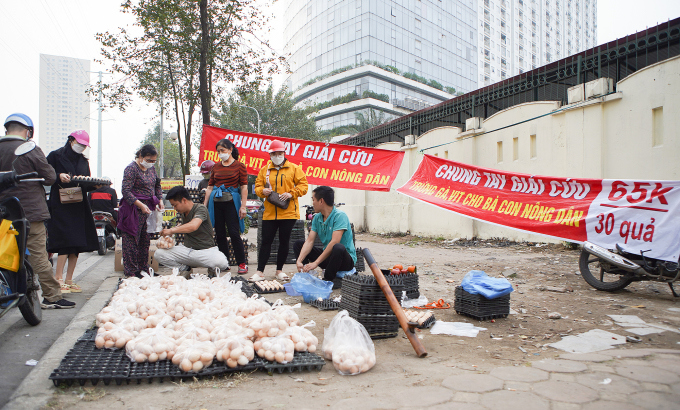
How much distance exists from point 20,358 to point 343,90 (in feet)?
200

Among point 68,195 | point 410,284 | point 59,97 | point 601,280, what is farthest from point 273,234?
point 59,97

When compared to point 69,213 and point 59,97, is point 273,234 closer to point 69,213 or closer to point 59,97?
point 69,213

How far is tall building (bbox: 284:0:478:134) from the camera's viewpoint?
58812 mm

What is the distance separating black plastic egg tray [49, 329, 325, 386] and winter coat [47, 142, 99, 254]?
2.13 m

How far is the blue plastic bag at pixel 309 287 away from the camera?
4488 millimetres

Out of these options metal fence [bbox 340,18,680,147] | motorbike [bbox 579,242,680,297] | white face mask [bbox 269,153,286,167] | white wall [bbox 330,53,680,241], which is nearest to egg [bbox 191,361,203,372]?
white face mask [bbox 269,153,286,167]

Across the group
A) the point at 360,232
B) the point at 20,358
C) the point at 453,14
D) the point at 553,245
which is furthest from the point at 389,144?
the point at 453,14

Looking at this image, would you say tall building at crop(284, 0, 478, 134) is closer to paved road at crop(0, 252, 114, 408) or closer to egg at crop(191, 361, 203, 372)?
paved road at crop(0, 252, 114, 408)

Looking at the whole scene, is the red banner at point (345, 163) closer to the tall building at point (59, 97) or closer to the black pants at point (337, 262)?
the black pants at point (337, 262)

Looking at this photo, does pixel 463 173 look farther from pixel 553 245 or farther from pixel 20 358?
pixel 20 358

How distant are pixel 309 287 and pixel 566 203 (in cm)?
443

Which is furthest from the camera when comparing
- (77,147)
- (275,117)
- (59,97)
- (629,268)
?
(275,117)

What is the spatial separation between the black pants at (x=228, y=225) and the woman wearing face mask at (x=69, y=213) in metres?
1.67

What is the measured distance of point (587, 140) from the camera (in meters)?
8.90
